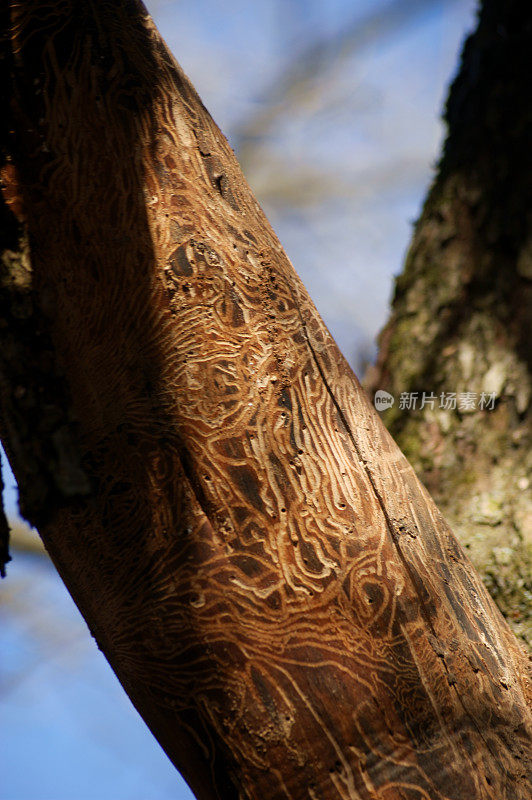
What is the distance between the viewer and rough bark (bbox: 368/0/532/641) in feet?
5.01

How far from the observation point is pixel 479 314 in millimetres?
1793

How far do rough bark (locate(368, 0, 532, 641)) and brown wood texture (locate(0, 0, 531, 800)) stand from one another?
588mm

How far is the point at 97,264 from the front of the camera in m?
0.86

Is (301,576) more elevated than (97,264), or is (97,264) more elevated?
(97,264)

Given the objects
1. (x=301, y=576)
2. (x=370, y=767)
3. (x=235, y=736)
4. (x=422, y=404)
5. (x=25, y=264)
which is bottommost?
(x=370, y=767)

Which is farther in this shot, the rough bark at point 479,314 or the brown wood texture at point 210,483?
the rough bark at point 479,314

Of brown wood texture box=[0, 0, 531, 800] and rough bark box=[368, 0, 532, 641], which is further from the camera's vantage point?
rough bark box=[368, 0, 532, 641]

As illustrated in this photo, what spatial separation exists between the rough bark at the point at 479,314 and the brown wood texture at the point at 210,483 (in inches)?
23.1

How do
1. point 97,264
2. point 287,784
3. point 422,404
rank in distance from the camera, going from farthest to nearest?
point 422,404
point 97,264
point 287,784

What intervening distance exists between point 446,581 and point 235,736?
34 cm

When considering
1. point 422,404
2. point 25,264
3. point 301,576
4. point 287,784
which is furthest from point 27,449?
point 422,404

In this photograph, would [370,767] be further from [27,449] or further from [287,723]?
[27,449]

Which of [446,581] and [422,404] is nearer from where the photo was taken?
[446,581]

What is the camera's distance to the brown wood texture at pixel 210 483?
0.76m
